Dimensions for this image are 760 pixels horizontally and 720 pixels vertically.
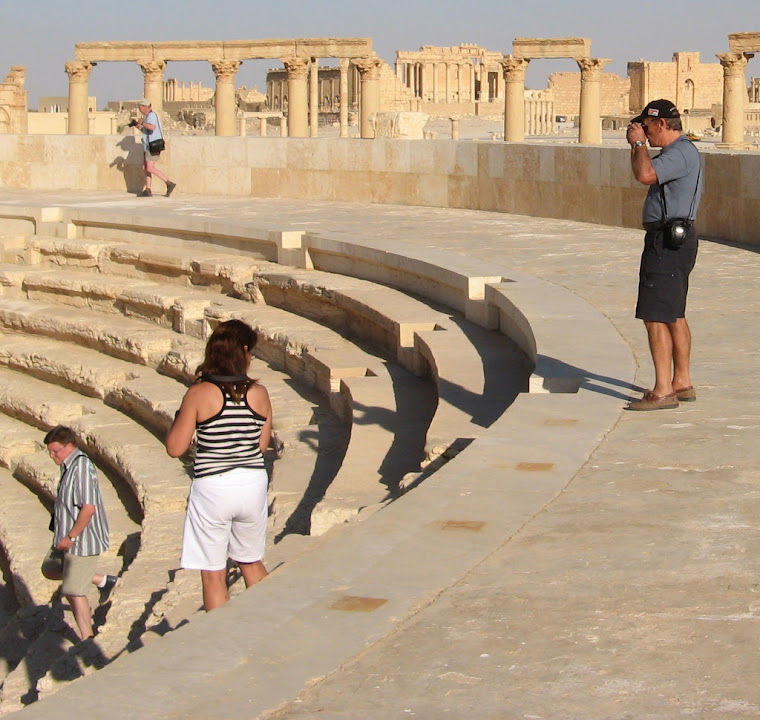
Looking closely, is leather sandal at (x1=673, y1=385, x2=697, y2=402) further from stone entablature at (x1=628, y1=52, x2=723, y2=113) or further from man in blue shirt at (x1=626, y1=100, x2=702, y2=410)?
stone entablature at (x1=628, y1=52, x2=723, y2=113)

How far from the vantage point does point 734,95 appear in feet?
85.0

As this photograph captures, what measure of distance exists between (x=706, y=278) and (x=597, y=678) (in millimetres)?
7130

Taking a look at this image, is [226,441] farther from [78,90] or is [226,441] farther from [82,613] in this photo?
[78,90]

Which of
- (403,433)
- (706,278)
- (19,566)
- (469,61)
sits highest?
(469,61)

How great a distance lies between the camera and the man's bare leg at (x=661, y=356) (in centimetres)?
589

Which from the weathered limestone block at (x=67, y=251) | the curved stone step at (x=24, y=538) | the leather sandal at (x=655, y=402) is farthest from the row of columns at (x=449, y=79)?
the leather sandal at (x=655, y=402)

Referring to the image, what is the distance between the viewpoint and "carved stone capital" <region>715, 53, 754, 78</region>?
26.0m

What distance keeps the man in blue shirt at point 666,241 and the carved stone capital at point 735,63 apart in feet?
70.0

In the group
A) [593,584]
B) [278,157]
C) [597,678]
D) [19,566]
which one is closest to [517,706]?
[597,678]

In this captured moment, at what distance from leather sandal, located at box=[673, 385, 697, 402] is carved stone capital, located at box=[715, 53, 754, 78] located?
842 inches

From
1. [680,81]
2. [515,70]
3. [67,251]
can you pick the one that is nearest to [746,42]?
[515,70]

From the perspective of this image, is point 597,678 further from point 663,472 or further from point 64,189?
point 64,189

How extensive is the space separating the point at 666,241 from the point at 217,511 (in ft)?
8.34

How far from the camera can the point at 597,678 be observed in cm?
319
